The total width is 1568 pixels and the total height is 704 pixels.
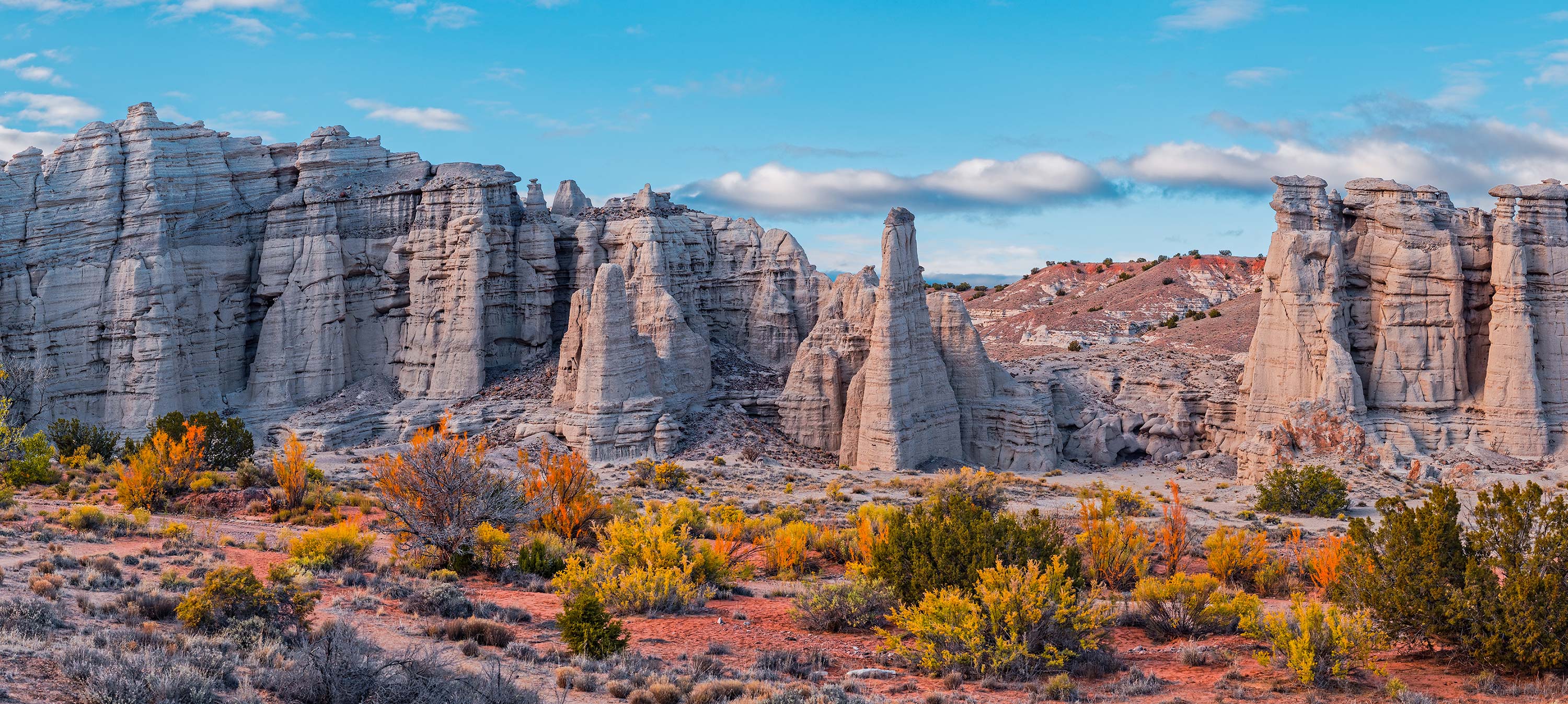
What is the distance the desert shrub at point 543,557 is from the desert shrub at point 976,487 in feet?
34.2

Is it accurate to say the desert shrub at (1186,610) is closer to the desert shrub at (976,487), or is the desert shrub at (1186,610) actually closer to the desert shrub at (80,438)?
the desert shrub at (976,487)

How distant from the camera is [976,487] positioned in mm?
30984

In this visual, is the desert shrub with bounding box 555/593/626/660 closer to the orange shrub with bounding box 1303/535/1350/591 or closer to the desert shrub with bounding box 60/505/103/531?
the orange shrub with bounding box 1303/535/1350/591

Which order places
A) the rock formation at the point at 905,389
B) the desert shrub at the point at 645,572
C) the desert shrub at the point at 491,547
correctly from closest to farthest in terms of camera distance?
the desert shrub at the point at 645,572 < the desert shrub at the point at 491,547 < the rock formation at the point at 905,389

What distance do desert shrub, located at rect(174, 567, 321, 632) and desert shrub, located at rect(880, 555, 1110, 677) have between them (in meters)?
7.68

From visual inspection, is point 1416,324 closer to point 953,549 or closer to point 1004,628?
point 953,549

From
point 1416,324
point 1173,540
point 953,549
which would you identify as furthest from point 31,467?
point 1416,324

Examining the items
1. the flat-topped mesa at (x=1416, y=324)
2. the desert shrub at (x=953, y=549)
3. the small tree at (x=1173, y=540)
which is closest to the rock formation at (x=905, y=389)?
the flat-topped mesa at (x=1416, y=324)

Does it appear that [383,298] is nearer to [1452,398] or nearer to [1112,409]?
[1112,409]

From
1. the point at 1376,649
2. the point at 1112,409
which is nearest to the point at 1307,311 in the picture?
the point at 1112,409

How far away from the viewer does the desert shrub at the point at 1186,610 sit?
54.0 feet

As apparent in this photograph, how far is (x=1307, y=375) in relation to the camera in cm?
4203

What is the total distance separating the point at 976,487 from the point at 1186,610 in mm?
14421

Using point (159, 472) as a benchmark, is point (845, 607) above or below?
below
